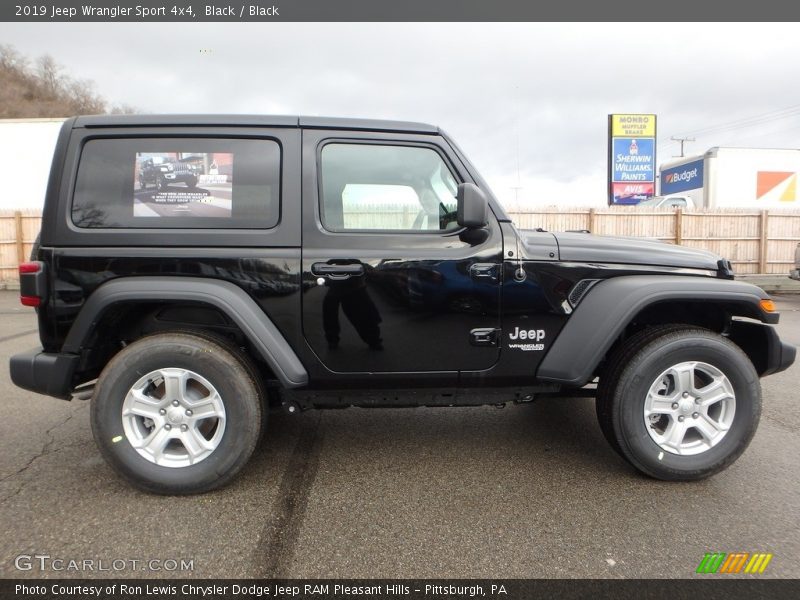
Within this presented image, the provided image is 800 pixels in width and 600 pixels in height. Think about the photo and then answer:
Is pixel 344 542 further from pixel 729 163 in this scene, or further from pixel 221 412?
pixel 729 163

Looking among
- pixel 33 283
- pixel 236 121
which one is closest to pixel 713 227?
pixel 236 121

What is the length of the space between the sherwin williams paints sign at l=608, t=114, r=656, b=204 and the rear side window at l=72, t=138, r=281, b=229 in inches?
797

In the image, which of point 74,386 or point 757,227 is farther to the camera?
point 757,227

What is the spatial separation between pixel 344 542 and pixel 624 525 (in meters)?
1.33

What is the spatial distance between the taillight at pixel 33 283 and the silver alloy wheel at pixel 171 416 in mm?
671

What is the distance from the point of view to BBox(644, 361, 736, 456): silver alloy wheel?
2.71 meters

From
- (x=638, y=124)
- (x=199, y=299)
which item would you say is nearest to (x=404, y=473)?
(x=199, y=299)

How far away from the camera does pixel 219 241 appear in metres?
2.59

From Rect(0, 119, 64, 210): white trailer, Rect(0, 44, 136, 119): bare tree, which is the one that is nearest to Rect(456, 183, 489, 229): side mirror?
Rect(0, 119, 64, 210): white trailer

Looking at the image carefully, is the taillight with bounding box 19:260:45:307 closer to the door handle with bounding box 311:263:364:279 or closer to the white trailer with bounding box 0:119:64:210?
the door handle with bounding box 311:263:364:279

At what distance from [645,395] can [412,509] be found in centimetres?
141

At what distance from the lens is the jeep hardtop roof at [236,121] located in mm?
2666

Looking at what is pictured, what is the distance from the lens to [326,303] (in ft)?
8.59

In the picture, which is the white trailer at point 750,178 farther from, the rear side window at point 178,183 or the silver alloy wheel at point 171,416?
the silver alloy wheel at point 171,416
